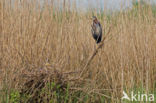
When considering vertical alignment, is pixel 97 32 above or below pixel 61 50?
above

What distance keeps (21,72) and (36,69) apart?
180 mm

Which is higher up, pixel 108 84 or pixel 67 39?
pixel 67 39

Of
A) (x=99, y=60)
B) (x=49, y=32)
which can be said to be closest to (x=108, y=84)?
(x=99, y=60)

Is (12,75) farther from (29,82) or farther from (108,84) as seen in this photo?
(108,84)

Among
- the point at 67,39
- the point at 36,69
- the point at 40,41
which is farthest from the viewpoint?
the point at 67,39

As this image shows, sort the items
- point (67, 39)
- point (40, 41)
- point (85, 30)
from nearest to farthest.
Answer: point (40, 41) < point (67, 39) < point (85, 30)

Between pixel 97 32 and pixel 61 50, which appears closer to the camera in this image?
pixel 97 32

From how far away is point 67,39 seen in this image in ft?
10.4

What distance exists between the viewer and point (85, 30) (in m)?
3.53

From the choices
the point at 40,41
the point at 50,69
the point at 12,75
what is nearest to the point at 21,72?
the point at 12,75

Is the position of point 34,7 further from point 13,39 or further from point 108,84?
point 108,84

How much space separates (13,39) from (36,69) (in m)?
0.62

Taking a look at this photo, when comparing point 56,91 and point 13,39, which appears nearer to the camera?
point 56,91

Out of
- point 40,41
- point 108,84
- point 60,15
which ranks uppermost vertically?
point 60,15
